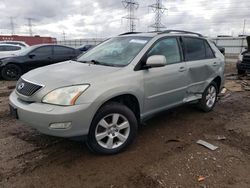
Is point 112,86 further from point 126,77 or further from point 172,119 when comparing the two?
point 172,119

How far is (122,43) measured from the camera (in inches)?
169

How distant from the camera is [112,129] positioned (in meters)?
3.37

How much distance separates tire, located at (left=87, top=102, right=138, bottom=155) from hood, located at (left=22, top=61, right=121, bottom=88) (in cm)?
44

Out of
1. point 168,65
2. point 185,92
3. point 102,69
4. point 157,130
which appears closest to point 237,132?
point 185,92

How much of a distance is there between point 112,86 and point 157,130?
1.53m

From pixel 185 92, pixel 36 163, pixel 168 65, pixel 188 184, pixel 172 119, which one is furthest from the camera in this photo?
pixel 172 119

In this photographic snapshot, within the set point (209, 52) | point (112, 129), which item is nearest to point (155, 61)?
point (112, 129)

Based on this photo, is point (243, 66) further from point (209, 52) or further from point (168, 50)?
point (168, 50)

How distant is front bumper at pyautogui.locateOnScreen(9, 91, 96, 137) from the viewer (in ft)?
9.48

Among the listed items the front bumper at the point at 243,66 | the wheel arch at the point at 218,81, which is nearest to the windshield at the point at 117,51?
the wheel arch at the point at 218,81

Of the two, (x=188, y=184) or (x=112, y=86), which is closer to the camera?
(x=188, y=184)

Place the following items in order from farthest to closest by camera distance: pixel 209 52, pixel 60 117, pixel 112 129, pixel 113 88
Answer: pixel 209 52, pixel 112 129, pixel 113 88, pixel 60 117

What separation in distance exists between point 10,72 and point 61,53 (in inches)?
83.5

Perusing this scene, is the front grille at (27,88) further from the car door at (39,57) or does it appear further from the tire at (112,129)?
the car door at (39,57)
